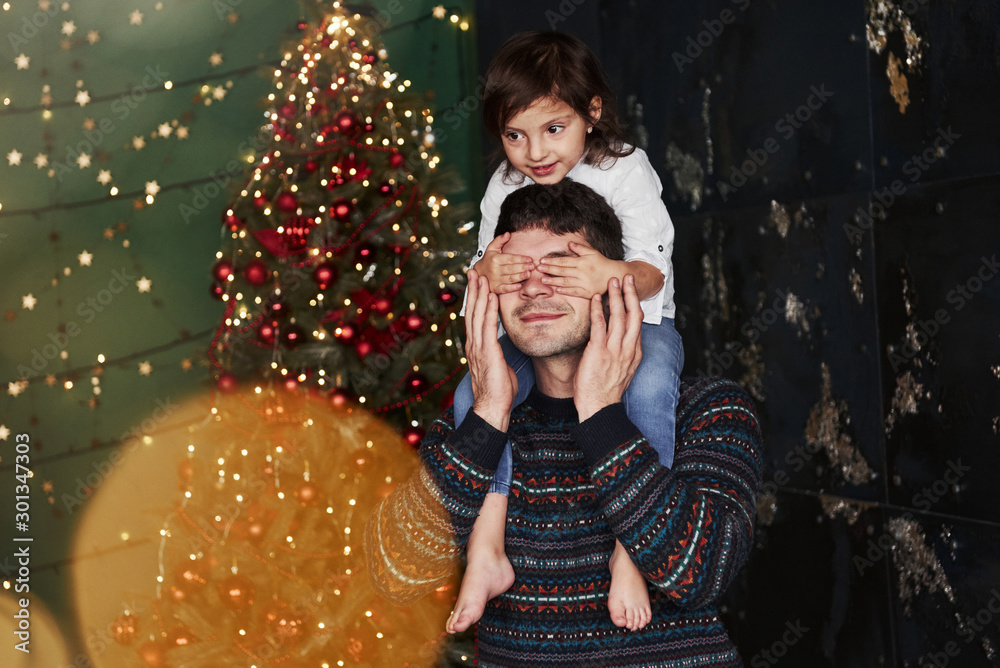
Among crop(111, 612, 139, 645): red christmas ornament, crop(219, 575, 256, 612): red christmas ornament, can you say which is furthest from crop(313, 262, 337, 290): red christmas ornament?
crop(111, 612, 139, 645): red christmas ornament

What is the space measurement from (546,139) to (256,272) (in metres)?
1.86

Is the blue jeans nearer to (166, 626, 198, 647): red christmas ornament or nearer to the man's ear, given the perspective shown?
the man's ear

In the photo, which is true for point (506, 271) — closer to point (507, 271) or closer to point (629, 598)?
point (507, 271)

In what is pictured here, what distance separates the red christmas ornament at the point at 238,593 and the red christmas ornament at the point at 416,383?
902mm

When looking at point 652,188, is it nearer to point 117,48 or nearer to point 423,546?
point 423,546

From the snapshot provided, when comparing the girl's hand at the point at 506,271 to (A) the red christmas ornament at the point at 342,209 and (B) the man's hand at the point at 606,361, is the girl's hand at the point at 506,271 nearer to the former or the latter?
(B) the man's hand at the point at 606,361

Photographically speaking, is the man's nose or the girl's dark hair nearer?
the man's nose

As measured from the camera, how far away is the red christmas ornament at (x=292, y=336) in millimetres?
3523

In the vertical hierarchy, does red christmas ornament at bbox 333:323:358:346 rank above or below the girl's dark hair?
below

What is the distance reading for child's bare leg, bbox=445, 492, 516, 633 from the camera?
1.62 metres

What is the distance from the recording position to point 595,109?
2014 millimetres

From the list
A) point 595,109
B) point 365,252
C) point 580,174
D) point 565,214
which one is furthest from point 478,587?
point 365,252

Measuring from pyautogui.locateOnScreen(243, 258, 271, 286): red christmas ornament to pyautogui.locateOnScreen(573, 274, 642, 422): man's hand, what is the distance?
2.17 m

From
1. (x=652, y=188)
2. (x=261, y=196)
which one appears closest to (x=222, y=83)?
(x=261, y=196)
